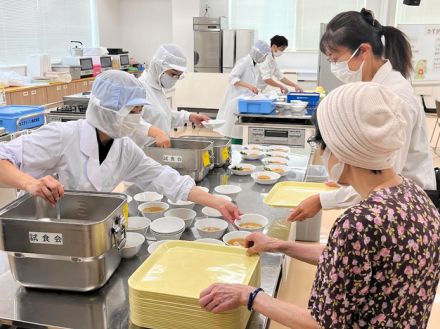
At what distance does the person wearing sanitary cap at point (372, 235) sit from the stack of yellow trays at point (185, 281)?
22cm

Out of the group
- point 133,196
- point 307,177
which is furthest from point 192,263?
point 307,177

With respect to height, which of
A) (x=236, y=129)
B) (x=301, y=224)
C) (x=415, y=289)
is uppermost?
(x=415, y=289)

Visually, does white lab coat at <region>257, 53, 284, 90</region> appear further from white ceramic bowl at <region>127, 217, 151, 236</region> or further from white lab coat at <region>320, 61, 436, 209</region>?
white ceramic bowl at <region>127, 217, 151, 236</region>

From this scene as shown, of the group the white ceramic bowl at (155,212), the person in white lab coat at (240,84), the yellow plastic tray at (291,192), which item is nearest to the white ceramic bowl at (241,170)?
the yellow plastic tray at (291,192)

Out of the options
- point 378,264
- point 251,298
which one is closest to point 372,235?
point 378,264

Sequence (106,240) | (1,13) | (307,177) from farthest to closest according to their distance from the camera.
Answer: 1. (1,13)
2. (307,177)
3. (106,240)

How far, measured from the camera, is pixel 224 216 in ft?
5.43

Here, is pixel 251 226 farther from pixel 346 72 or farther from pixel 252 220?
pixel 346 72

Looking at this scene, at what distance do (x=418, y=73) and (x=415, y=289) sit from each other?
6.74 meters

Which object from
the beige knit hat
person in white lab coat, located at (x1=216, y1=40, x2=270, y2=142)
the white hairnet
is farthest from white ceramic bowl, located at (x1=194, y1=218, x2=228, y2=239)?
person in white lab coat, located at (x1=216, y1=40, x2=270, y2=142)

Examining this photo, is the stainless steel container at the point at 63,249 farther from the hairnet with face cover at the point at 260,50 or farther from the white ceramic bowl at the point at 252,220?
the hairnet with face cover at the point at 260,50

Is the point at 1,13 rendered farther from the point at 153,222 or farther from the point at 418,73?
the point at 418,73

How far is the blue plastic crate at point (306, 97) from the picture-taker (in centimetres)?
430

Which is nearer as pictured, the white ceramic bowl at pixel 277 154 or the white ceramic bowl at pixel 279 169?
the white ceramic bowl at pixel 279 169
